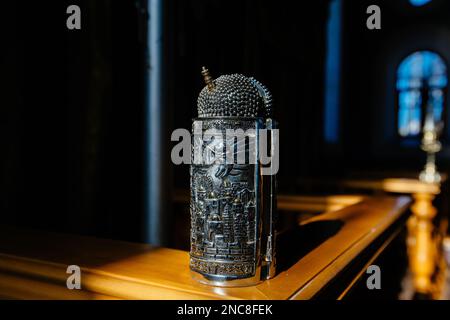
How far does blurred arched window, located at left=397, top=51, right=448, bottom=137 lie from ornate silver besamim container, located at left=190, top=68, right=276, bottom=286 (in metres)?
10.1

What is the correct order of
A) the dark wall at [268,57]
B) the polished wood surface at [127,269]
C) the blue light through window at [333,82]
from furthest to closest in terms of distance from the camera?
the blue light through window at [333,82]
the dark wall at [268,57]
the polished wood surface at [127,269]

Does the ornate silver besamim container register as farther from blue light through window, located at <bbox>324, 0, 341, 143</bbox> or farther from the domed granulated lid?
blue light through window, located at <bbox>324, 0, 341, 143</bbox>

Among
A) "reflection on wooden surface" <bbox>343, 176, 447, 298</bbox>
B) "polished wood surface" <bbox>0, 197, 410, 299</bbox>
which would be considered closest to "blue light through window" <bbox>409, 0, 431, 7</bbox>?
"reflection on wooden surface" <bbox>343, 176, 447, 298</bbox>

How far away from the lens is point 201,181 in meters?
0.89

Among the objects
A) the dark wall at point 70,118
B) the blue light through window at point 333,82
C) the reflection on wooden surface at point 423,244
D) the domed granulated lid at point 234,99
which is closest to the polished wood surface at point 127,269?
the domed granulated lid at point 234,99

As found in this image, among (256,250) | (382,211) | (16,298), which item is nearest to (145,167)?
(16,298)

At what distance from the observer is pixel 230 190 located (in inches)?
34.1

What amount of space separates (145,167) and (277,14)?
411 cm

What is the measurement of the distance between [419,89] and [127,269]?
10.6m

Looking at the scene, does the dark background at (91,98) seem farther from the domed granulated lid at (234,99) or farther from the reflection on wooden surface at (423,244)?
the reflection on wooden surface at (423,244)

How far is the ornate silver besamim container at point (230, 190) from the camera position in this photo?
0.86 metres

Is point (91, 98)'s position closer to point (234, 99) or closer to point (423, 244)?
point (234, 99)

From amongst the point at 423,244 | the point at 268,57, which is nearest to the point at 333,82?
the point at 268,57

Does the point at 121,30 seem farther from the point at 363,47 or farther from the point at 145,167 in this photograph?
the point at 363,47
